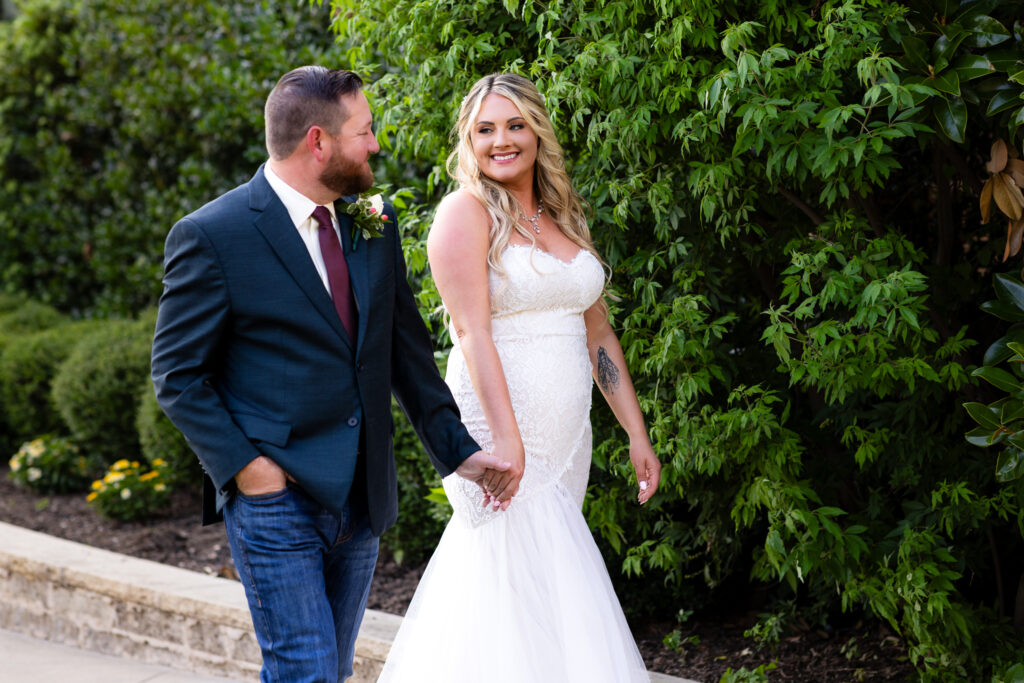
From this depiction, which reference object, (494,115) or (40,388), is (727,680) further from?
(40,388)

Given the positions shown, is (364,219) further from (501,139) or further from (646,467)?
(646,467)

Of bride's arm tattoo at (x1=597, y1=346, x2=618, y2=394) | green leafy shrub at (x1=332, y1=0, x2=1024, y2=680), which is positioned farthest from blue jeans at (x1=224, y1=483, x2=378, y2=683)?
green leafy shrub at (x1=332, y1=0, x2=1024, y2=680)

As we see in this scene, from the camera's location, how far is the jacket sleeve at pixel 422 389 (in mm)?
2941

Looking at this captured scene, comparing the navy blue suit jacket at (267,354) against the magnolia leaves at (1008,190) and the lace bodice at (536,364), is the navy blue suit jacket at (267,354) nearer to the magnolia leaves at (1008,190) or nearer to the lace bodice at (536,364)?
the lace bodice at (536,364)

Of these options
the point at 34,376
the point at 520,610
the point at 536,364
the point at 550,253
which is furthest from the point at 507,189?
the point at 34,376

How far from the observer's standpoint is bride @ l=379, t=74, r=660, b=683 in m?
3.06

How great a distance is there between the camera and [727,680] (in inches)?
147

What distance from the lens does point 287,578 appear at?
2629mm

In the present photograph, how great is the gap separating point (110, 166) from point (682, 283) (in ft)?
21.3

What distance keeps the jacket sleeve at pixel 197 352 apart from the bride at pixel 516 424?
0.73 meters

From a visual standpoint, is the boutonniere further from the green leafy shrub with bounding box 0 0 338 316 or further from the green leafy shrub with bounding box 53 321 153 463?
the green leafy shrub with bounding box 53 321 153 463

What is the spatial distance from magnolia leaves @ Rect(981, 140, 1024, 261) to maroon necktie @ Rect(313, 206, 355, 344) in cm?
199

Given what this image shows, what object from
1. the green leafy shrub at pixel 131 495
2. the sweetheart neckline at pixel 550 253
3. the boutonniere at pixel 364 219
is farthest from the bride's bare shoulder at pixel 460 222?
the green leafy shrub at pixel 131 495

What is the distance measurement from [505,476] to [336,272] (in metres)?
0.75
